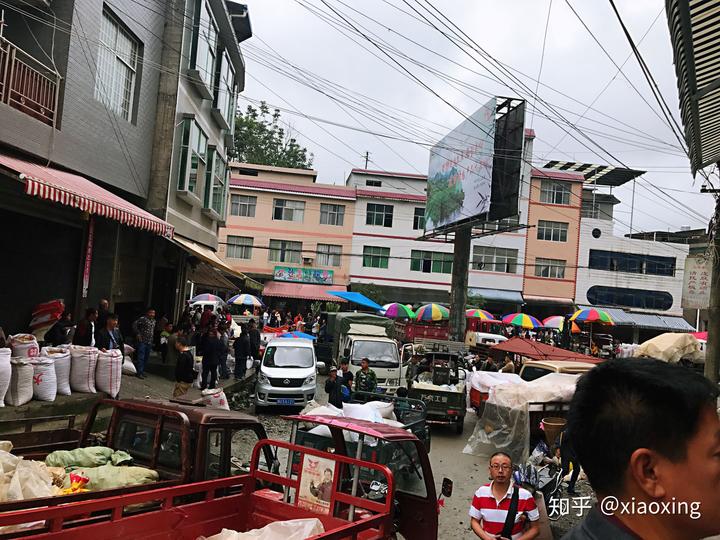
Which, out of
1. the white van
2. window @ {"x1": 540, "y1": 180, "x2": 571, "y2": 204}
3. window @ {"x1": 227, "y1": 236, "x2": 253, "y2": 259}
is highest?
window @ {"x1": 540, "y1": 180, "x2": 571, "y2": 204}

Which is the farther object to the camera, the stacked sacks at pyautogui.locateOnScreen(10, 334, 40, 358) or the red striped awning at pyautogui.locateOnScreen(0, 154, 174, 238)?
the stacked sacks at pyautogui.locateOnScreen(10, 334, 40, 358)

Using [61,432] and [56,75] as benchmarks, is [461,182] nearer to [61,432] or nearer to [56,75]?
[56,75]

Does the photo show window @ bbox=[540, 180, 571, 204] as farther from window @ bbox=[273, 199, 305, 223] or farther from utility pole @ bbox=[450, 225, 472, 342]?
window @ bbox=[273, 199, 305, 223]

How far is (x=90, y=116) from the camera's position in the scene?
38.2 ft

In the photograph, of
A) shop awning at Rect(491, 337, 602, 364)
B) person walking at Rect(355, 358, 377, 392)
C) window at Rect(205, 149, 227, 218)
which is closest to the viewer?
person walking at Rect(355, 358, 377, 392)

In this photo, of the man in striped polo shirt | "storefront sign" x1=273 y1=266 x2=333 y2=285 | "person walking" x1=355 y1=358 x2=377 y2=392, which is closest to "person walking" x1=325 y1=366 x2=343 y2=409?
"person walking" x1=355 y1=358 x2=377 y2=392

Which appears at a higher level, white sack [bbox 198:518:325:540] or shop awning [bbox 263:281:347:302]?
shop awning [bbox 263:281:347:302]

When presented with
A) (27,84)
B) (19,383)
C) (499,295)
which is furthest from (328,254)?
(19,383)

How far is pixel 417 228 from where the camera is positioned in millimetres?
42688

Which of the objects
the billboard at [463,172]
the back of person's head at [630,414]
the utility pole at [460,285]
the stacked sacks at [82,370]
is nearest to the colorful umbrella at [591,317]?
the utility pole at [460,285]

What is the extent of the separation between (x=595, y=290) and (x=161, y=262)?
113 ft

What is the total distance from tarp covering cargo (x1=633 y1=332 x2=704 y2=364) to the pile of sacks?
43.2 ft

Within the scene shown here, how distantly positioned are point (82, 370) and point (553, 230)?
38.9m

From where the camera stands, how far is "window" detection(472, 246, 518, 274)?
140 feet
